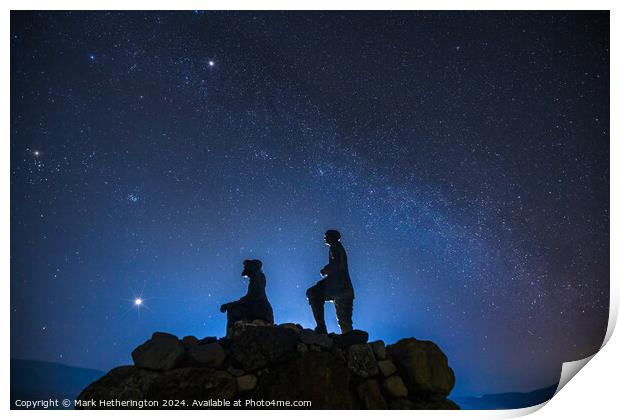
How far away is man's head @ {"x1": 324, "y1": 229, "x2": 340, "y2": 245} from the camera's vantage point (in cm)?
695

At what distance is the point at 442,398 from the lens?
19.4 feet


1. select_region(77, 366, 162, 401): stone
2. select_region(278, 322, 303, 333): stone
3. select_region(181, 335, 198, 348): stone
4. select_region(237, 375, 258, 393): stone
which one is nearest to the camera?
select_region(77, 366, 162, 401): stone

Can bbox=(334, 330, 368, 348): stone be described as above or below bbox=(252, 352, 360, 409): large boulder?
above

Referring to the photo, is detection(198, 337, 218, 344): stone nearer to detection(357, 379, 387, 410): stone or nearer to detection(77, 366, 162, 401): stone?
detection(77, 366, 162, 401): stone

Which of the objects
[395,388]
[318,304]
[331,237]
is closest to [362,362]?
[395,388]

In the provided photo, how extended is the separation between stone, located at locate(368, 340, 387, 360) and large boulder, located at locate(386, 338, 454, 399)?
20 centimetres

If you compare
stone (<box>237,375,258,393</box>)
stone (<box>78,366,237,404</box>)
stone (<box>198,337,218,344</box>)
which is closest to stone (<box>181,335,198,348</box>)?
stone (<box>198,337,218,344</box>)

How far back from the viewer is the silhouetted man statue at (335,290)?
673 cm

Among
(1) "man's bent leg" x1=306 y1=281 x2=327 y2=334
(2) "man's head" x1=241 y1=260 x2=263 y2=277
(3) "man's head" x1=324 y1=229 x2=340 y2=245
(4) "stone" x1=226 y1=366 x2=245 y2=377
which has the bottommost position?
(4) "stone" x1=226 y1=366 x2=245 y2=377

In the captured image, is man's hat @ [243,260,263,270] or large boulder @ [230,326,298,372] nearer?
large boulder @ [230,326,298,372]

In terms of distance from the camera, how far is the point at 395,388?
5.78 metres

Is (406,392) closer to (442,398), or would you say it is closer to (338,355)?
(442,398)

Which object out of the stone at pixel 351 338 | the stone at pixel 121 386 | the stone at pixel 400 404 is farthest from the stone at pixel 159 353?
the stone at pixel 400 404
